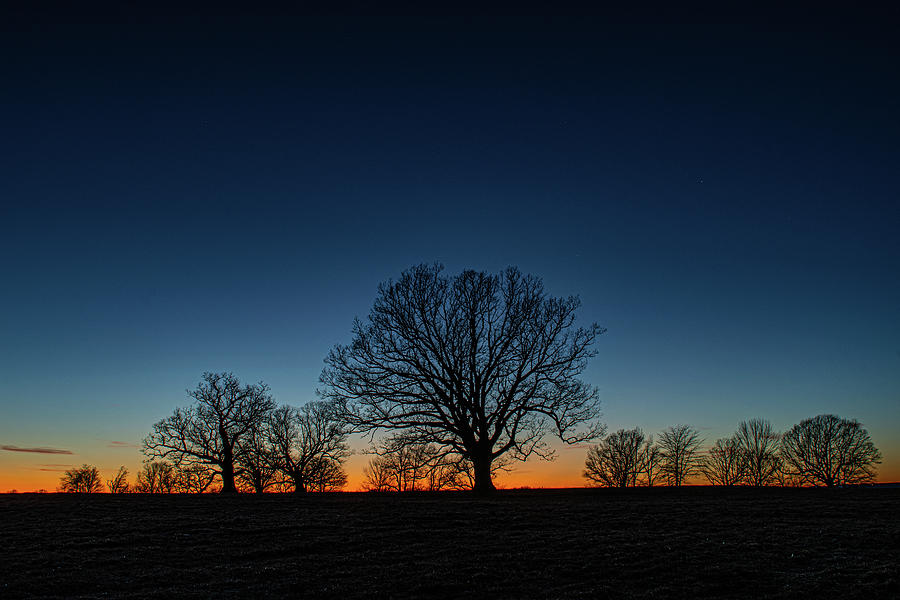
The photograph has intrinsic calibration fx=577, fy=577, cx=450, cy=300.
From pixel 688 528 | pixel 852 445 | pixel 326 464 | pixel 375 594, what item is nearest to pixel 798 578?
pixel 688 528

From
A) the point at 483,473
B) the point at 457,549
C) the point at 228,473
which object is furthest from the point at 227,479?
the point at 457,549

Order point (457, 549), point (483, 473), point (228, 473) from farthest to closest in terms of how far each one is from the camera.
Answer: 1. point (228, 473)
2. point (483, 473)
3. point (457, 549)

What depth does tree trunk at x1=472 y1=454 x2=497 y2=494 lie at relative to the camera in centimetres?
3093

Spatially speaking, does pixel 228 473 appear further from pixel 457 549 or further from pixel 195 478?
pixel 457 549

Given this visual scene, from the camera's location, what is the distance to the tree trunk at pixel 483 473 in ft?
101

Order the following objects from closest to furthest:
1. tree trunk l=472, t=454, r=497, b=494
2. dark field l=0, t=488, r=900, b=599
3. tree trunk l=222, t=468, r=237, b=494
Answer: dark field l=0, t=488, r=900, b=599 < tree trunk l=472, t=454, r=497, b=494 < tree trunk l=222, t=468, r=237, b=494

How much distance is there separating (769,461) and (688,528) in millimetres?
75071

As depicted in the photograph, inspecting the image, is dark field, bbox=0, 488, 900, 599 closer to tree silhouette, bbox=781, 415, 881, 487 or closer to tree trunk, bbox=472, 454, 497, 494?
tree trunk, bbox=472, 454, 497, 494

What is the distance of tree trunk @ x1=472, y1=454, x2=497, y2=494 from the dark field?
7.08 m

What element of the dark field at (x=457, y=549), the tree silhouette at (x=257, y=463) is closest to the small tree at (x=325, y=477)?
the tree silhouette at (x=257, y=463)

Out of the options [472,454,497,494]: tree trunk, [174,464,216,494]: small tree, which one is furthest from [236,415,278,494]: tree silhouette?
[472,454,497,494]: tree trunk

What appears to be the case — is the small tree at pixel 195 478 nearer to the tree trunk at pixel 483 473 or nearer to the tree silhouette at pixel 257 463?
the tree silhouette at pixel 257 463

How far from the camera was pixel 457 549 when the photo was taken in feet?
50.4

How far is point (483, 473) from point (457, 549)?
53.4ft
